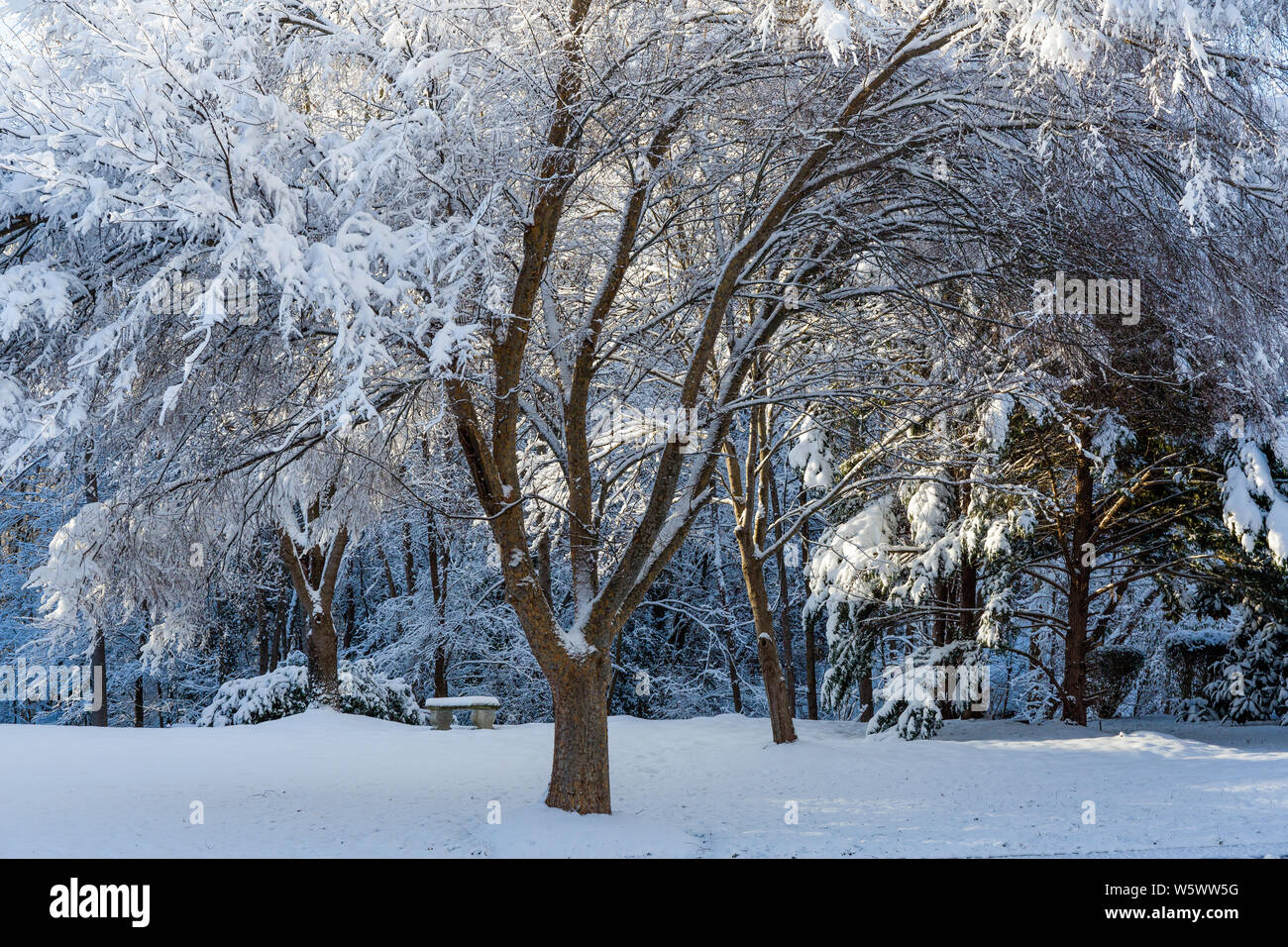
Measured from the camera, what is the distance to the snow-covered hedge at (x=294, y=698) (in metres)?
17.2

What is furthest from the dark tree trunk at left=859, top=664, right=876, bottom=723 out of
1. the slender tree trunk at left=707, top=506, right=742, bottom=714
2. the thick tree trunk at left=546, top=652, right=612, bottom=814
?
the thick tree trunk at left=546, top=652, right=612, bottom=814

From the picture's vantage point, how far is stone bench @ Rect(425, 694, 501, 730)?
56.0 feet

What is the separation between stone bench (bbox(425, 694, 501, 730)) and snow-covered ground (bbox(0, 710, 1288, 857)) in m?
1.34

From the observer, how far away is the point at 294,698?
1752 cm

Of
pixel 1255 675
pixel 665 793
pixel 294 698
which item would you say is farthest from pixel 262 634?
pixel 1255 675

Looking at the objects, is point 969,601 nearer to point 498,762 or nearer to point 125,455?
point 498,762

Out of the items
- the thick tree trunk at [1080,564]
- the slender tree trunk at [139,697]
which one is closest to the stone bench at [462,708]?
the thick tree trunk at [1080,564]

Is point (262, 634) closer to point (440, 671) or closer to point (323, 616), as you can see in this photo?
point (440, 671)

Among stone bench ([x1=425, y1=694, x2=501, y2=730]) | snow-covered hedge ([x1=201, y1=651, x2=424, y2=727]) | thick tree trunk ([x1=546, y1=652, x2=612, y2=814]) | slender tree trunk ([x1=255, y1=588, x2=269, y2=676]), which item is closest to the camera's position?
thick tree trunk ([x1=546, y1=652, x2=612, y2=814])

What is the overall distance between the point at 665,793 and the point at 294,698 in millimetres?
8942

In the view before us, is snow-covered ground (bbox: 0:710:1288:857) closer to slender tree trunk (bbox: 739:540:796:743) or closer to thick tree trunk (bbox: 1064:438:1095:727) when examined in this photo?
slender tree trunk (bbox: 739:540:796:743)

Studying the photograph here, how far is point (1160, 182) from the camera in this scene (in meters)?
7.97
